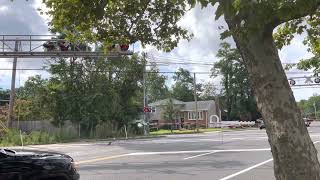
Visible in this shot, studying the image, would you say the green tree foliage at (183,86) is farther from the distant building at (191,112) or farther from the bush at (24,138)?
the bush at (24,138)

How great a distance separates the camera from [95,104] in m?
53.8

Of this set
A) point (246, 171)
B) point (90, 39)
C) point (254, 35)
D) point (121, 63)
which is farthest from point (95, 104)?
point (254, 35)

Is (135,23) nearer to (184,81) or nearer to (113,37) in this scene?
(113,37)

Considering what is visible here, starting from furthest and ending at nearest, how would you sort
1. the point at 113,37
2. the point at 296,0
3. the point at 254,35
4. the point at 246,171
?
1. the point at 246,171
2. the point at 113,37
3. the point at 254,35
4. the point at 296,0

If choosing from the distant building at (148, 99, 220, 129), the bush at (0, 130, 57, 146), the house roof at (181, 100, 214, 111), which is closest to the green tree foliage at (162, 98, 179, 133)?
the distant building at (148, 99, 220, 129)

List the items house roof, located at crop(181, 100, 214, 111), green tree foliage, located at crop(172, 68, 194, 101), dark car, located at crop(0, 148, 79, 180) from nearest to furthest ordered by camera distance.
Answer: dark car, located at crop(0, 148, 79, 180) → house roof, located at crop(181, 100, 214, 111) → green tree foliage, located at crop(172, 68, 194, 101)

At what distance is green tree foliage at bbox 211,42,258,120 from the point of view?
97.7 meters

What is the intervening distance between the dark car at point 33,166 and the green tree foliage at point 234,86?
89.4 meters

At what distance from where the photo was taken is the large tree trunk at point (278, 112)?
5645 millimetres

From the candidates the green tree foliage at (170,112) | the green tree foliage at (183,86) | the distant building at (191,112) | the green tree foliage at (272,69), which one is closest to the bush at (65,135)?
the green tree foliage at (170,112)

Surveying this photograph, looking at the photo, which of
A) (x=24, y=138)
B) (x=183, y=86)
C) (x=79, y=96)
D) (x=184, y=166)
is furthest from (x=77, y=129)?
(x=183, y=86)

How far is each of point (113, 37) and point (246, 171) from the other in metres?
7.79

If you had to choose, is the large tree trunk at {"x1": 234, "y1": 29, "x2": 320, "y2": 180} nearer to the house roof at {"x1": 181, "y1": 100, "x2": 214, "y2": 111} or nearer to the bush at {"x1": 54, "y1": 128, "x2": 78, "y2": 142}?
the bush at {"x1": 54, "y1": 128, "x2": 78, "y2": 142}

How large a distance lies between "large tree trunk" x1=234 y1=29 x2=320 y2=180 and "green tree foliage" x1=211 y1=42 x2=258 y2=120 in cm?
9079
